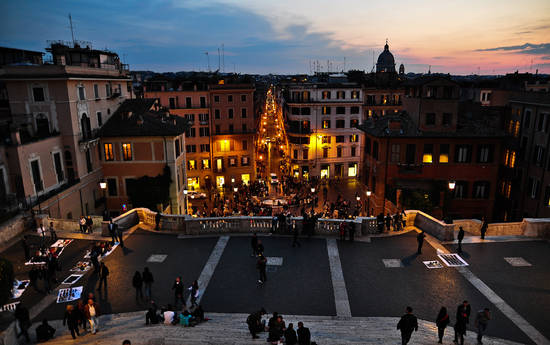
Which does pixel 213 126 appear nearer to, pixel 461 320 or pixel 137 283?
pixel 137 283

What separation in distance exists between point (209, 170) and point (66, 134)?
89.7 ft

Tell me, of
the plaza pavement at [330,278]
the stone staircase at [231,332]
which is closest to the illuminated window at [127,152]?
the plaza pavement at [330,278]

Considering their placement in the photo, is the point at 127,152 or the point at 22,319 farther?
the point at 127,152

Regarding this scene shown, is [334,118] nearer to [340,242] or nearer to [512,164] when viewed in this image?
[512,164]

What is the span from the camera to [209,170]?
59312 millimetres

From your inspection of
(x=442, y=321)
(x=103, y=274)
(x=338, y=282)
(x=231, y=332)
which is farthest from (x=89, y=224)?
(x=442, y=321)

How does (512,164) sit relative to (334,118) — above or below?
below

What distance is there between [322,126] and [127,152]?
3283 cm

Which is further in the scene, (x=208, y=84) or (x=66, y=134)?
(x=208, y=84)

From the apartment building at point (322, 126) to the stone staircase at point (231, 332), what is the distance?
153ft

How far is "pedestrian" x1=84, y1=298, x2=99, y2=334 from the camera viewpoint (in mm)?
13481

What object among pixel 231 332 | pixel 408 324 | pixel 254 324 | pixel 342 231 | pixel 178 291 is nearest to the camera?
pixel 408 324

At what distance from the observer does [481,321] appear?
41.6 feet

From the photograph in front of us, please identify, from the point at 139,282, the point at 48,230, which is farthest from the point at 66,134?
the point at 139,282
